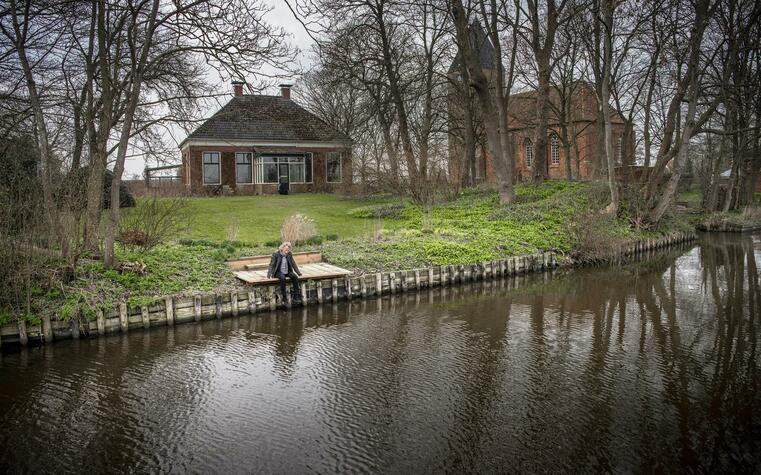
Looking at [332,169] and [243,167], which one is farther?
→ [332,169]

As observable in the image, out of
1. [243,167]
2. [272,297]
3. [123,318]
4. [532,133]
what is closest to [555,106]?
[532,133]

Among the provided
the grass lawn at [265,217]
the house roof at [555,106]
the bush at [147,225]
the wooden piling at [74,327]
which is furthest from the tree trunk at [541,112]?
the wooden piling at [74,327]

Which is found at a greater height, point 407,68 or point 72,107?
point 407,68

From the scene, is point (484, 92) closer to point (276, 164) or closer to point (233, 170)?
point (276, 164)

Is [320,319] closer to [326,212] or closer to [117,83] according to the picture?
[117,83]

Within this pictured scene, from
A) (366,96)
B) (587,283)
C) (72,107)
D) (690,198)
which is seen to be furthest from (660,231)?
(72,107)

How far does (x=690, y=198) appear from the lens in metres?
37.4

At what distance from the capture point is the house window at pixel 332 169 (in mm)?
35438

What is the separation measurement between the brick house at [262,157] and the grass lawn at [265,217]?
441 centimetres

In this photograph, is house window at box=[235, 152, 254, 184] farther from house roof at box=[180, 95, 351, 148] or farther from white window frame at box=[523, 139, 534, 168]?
white window frame at box=[523, 139, 534, 168]

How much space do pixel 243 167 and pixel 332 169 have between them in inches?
210

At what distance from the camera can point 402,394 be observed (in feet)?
24.8

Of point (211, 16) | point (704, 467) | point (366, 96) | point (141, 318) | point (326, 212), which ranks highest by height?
point (366, 96)

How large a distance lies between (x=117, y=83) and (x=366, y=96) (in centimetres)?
1793
